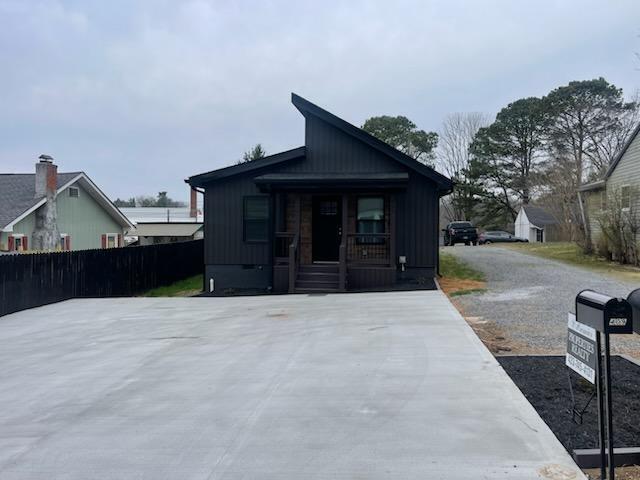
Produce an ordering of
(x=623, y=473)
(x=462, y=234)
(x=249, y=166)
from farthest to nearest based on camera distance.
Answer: (x=462, y=234) < (x=249, y=166) < (x=623, y=473)

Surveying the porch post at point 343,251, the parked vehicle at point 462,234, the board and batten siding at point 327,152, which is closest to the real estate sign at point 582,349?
the porch post at point 343,251

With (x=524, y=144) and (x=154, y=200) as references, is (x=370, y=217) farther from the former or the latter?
(x=154, y=200)

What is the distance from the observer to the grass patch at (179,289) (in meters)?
15.4

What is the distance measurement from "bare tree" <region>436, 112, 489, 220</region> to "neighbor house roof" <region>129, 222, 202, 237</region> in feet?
87.9

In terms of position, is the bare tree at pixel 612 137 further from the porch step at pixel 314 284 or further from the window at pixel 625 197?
the porch step at pixel 314 284

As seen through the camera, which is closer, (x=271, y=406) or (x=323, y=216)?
(x=271, y=406)

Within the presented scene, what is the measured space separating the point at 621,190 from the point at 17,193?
2539cm

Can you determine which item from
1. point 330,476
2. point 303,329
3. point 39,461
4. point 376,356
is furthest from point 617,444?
point 303,329

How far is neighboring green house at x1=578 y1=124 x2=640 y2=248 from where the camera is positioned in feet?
58.6

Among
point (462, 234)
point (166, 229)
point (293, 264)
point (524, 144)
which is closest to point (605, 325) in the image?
point (293, 264)

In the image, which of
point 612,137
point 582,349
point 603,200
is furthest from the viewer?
point 612,137

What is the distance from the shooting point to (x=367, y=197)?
13.7 m

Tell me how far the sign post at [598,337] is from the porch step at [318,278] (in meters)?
9.17

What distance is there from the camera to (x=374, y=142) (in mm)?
13469
